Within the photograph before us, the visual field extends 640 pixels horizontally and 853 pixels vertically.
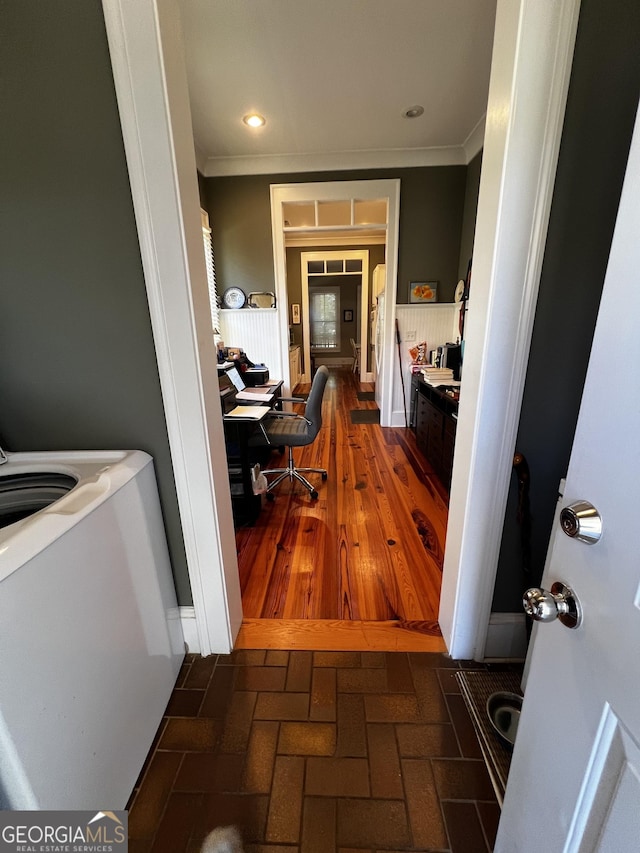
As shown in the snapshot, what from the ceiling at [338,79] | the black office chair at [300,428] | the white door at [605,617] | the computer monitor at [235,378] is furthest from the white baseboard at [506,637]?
the ceiling at [338,79]

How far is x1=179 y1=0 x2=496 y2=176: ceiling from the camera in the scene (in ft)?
6.08

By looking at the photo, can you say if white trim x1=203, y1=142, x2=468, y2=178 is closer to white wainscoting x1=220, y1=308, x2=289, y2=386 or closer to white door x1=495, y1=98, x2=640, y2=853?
white wainscoting x1=220, y1=308, x2=289, y2=386

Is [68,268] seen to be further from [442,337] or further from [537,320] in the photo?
[442,337]

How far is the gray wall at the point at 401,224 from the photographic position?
3.57 meters

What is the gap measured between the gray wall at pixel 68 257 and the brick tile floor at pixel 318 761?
74 cm

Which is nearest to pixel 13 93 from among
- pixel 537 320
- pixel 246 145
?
pixel 537 320

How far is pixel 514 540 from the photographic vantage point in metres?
1.23

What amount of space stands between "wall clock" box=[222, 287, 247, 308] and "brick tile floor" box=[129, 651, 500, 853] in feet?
11.9

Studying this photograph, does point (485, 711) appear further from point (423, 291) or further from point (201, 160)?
point (201, 160)

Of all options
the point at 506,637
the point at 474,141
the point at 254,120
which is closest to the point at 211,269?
the point at 254,120

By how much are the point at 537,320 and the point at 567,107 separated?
1.78 feet

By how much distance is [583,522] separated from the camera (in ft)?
1.52

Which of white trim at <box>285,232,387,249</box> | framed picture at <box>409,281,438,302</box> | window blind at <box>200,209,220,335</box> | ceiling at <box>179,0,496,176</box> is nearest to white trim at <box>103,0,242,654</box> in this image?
ceiling at <box>179,0,496,176</box>

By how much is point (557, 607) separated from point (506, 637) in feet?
3.53
